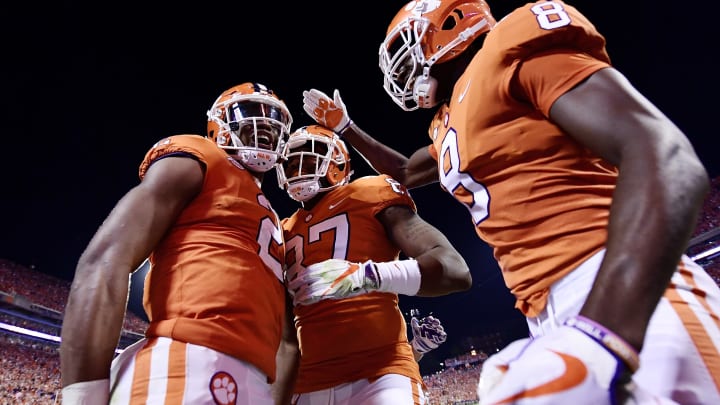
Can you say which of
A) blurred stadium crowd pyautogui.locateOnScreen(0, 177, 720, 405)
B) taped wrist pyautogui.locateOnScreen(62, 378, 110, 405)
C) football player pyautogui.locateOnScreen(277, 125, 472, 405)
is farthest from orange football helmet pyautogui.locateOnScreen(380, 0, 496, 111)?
blurred stadium crowd pyautogui.locateOnScreen(0, 177, 720, 405)

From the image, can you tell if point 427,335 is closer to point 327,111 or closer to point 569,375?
point 327,111

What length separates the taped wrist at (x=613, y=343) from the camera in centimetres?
88

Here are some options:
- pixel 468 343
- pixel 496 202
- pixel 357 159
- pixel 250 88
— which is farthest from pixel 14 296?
pixel 468 343

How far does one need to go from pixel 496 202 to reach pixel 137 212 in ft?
5.20

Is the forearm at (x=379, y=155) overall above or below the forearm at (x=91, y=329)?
below

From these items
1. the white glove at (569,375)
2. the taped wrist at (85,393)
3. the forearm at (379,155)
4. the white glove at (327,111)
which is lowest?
the forearm at (379,155)

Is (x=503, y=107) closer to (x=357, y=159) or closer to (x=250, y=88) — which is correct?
(x=250, y=88)

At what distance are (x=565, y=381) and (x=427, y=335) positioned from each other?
11.7 ft

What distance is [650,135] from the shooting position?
1114 mm

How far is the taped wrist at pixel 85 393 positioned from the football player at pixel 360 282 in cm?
115

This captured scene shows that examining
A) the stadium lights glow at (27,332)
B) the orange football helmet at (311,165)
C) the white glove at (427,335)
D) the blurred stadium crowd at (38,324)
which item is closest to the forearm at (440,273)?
the orange football helmet at (311,165)

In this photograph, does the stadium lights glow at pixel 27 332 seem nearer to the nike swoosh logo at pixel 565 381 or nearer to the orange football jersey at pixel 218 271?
the orange football jersey at pixel 218 271

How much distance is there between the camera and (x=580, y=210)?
4.72 ft

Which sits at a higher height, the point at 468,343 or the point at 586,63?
the point at 586,63
